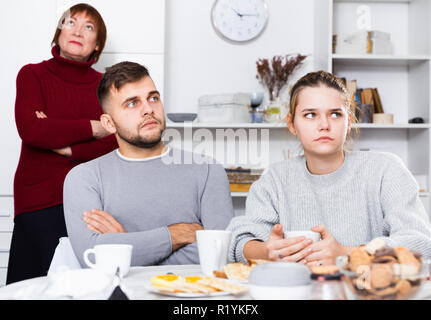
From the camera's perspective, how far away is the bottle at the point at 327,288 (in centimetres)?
68

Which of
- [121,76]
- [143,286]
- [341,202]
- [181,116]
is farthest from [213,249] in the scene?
[181,116]

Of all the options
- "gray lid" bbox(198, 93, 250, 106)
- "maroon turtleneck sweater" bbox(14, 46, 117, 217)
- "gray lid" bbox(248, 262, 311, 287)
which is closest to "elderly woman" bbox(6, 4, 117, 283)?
"maroon turtleneck sweater" bbox(14, 46, 117, 217)

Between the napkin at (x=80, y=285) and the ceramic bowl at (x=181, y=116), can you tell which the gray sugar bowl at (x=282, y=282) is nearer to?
the napkin at (x=80, y=285)

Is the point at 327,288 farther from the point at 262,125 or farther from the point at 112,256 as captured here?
the point at 262,125

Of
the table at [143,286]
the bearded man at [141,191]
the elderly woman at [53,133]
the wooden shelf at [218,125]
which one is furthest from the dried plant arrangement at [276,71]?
the table at [143,286]

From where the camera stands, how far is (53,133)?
6.93ft

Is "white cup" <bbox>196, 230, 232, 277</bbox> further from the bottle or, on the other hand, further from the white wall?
the white wall

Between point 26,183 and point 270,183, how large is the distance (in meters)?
1.18

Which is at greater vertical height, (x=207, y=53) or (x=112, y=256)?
(x=207, y=53)

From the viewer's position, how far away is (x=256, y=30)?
11.0 feet

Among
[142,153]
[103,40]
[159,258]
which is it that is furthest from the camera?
[103,40]

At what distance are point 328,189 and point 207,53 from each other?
211cm

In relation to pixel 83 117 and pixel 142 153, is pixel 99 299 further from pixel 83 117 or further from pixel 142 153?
pixel 83 117
